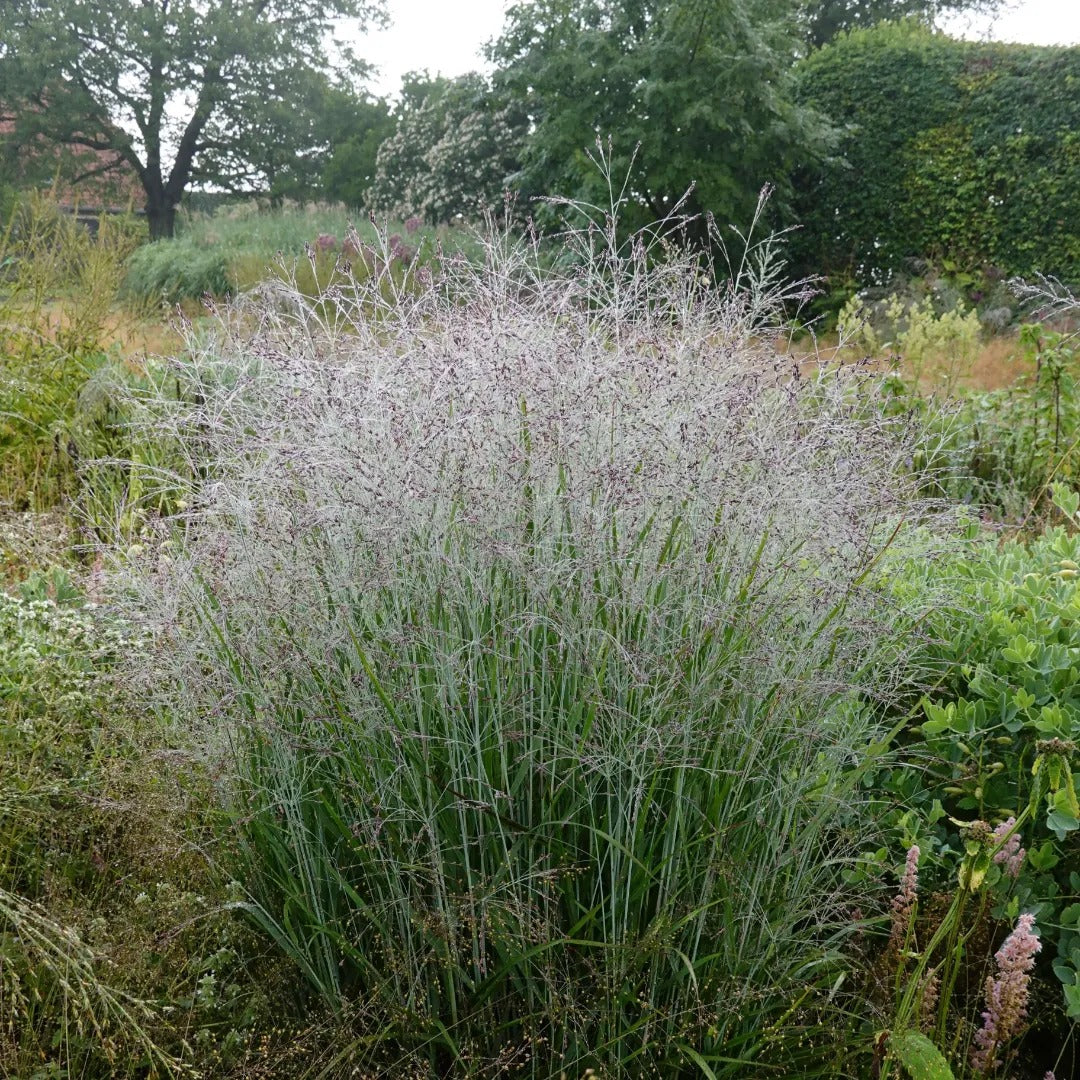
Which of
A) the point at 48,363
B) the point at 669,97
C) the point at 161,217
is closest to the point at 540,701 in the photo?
the point at 48,363

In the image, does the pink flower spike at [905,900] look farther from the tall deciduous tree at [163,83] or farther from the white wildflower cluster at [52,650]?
the tall deciduous tree at [163,83]

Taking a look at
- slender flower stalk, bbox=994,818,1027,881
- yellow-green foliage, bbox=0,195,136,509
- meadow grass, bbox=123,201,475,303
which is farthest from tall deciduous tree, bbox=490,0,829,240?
slender flower stalk, bbox=994,818,1027,881

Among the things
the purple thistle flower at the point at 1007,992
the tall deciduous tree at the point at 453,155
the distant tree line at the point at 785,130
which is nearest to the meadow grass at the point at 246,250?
the tall deciduous tree at the point at 453,155

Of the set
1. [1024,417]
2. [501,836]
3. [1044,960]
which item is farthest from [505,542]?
[1024,417]

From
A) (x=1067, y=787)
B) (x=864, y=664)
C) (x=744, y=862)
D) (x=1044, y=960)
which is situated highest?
(x=864, y=664)

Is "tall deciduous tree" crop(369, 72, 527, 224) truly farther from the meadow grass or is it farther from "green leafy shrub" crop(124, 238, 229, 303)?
"green leafy shrub" crop(124, 238, 229, 303)

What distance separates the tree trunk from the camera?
2505 cm

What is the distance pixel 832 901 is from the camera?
6.31 feet

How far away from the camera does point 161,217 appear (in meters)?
25.3

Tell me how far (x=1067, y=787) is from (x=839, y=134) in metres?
12.8

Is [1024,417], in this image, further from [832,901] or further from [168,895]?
[168,895]

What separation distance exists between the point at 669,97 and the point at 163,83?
691 inches

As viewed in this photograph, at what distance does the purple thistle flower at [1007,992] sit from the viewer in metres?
1.64

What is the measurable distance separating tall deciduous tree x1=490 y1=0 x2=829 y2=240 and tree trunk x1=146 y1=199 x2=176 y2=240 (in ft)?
48.5
